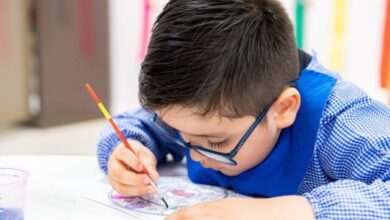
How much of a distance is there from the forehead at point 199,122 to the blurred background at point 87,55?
47.0 inches

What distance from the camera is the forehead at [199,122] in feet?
2.16

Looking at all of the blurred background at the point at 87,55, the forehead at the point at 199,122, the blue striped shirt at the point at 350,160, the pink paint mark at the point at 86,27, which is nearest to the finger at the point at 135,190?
the forehead at the point at 199,122

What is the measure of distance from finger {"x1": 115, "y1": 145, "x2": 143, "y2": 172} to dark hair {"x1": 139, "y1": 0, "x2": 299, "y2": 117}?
0.12m

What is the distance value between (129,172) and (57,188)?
0.12m

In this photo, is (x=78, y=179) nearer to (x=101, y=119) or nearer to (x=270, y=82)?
(x=270, y=82)

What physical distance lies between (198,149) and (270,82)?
0.42 ft

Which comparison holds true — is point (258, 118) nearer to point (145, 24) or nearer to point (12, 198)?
point (12, 198)

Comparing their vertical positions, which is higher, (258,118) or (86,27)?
(258,118)

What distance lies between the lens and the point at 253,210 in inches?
22.9

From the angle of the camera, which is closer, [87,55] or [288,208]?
[288,208]

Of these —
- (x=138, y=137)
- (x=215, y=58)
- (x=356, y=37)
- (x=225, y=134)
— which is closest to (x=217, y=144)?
(x=225, y=134)

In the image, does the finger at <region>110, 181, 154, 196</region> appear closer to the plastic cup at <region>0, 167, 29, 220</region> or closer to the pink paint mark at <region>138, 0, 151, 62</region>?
the plastic cup at <region>0, 167, 29, 220</region>

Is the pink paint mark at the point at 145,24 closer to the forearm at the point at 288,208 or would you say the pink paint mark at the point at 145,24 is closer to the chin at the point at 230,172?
the chin at the point at 230,172

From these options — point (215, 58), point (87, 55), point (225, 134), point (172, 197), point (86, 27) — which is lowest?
point (87, 55)
